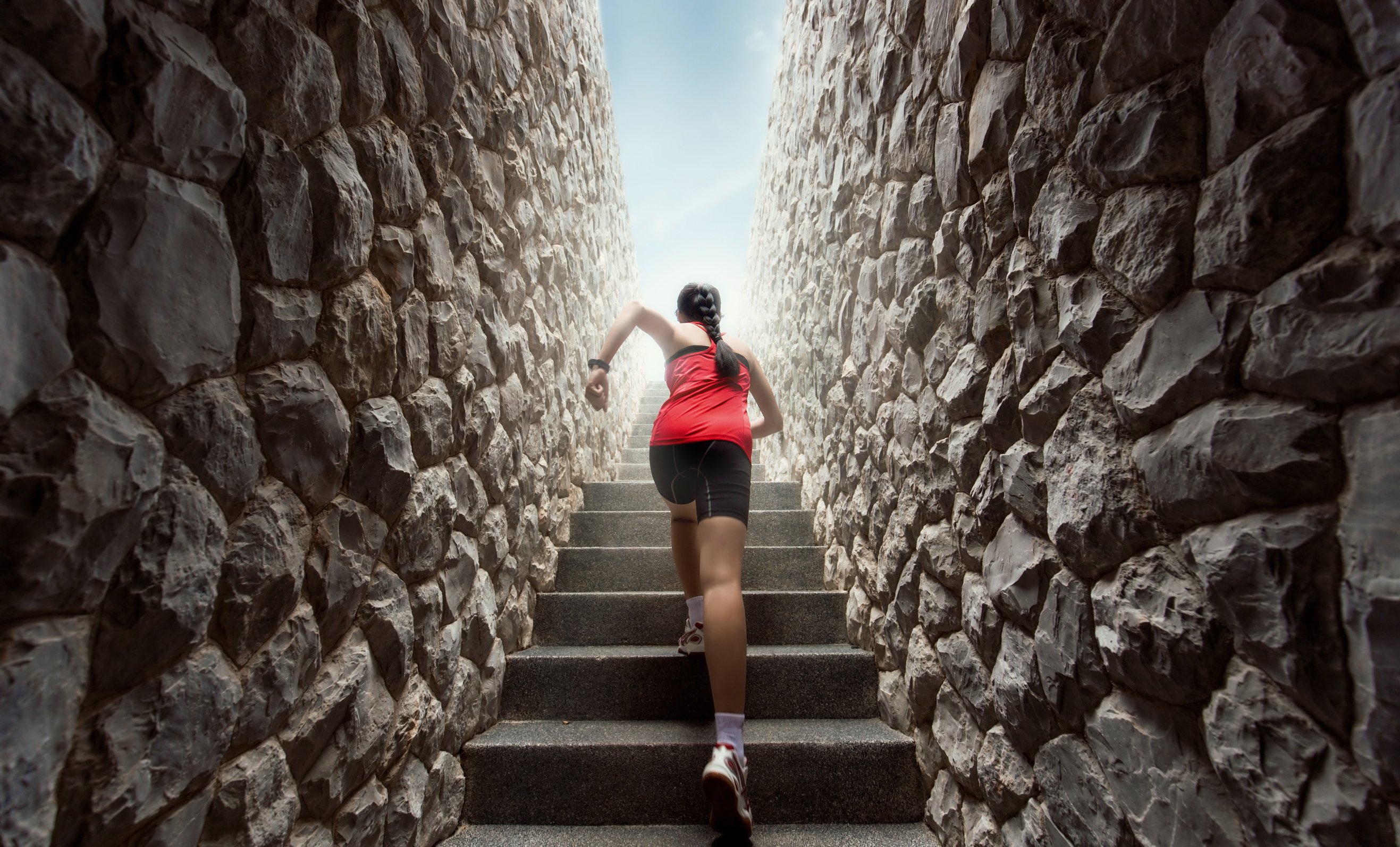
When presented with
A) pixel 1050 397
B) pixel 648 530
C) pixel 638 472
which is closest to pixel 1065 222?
pixel 1050 397

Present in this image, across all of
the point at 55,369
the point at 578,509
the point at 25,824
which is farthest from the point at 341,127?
the point at 578,509

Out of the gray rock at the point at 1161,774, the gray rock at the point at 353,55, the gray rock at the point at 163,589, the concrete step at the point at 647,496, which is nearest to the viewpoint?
the gray rock at the point at 163,589

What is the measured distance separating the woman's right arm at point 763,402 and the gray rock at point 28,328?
1578mm

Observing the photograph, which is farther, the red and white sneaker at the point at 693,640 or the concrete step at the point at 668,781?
the red and white sneaker at the point at 693,640

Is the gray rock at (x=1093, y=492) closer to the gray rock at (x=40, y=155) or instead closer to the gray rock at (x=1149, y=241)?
the gray rock at (x=1149, y=241)

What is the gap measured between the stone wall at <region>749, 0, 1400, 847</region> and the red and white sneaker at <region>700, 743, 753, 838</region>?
0.44m

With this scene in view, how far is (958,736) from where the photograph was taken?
4.26 ft

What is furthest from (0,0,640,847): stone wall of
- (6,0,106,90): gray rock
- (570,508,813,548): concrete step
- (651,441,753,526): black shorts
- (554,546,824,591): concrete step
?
(570,508,813,548): concrete step

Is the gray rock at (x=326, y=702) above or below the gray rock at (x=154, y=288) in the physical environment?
below

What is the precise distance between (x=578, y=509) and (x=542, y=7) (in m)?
1.84

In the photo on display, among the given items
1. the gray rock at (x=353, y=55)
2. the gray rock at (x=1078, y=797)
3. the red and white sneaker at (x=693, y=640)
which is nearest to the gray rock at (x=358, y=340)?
the gray rock at (x=353, y=55)

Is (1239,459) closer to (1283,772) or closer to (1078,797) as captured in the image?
(1283,772)

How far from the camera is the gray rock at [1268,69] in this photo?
1.89 feet

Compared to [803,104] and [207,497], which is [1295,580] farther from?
[803,104]
